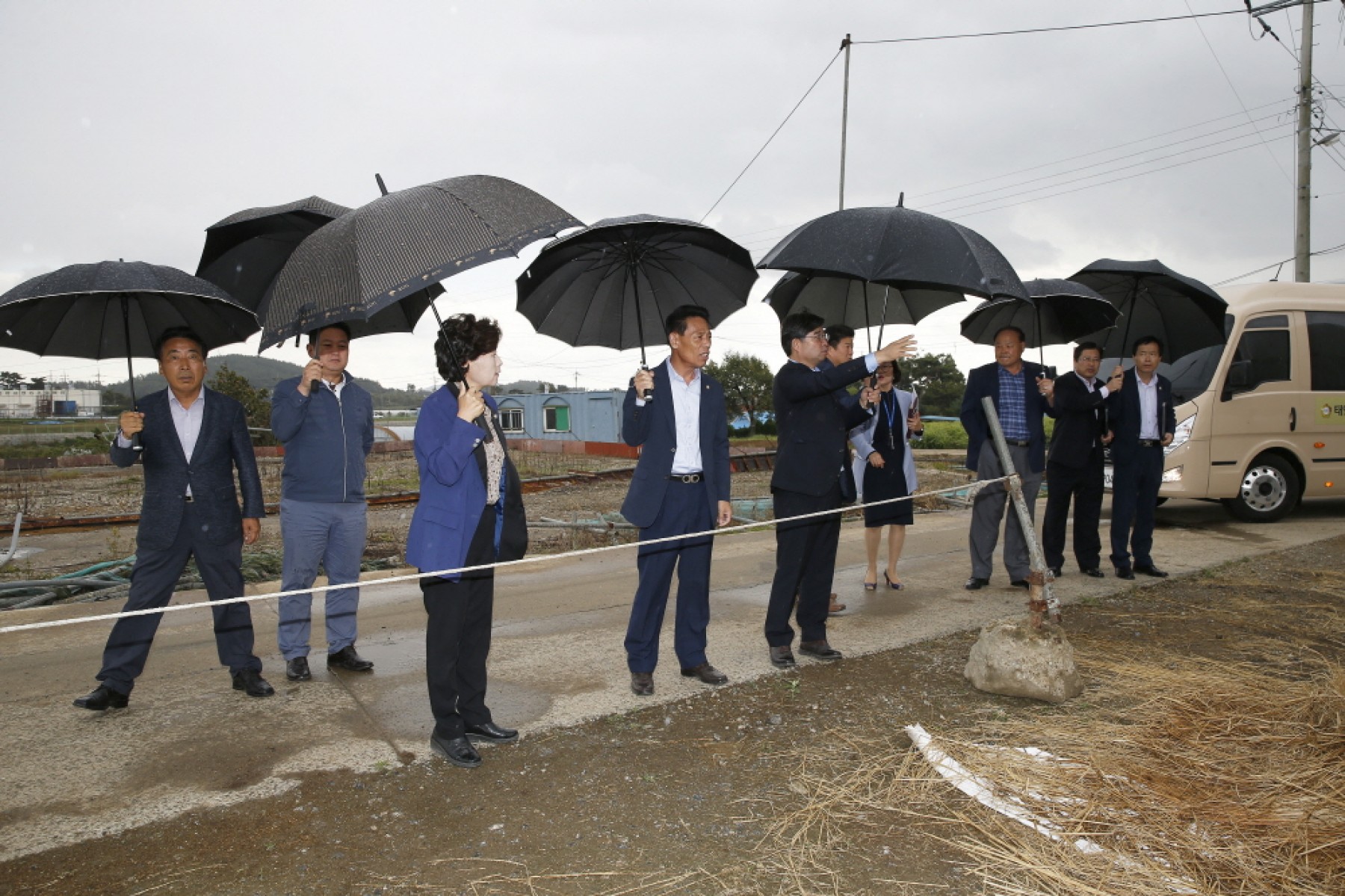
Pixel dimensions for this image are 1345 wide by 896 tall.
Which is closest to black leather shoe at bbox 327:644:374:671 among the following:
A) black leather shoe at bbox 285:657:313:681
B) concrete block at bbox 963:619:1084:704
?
black leather shoe at bbox 285:657:313:681

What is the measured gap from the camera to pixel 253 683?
4242 millimetres

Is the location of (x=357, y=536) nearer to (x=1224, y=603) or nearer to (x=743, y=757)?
(x=743, y=757)

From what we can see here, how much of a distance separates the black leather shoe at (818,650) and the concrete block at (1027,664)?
0.78 m

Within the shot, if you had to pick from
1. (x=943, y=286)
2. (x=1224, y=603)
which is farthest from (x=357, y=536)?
(x=1224, y=603)

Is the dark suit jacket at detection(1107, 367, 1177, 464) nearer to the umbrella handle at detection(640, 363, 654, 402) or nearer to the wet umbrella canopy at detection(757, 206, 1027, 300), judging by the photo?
the wet umbrella canopy at detection(757, 206, 1027, 300)

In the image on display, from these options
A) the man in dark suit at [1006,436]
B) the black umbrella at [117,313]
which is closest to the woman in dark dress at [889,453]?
the man in dark suit at [1006,436]

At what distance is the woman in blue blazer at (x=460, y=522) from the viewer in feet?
11.1

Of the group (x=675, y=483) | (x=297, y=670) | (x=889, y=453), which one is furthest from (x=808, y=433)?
(x=297, y=670)

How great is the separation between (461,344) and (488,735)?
160 centimetres

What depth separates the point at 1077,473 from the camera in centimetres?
670

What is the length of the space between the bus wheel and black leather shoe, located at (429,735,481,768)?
9254mm

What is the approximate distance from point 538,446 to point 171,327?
31.2 metres

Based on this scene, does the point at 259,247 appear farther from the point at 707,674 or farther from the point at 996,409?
the point at 996,409

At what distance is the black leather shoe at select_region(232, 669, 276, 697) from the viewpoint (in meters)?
4.23
